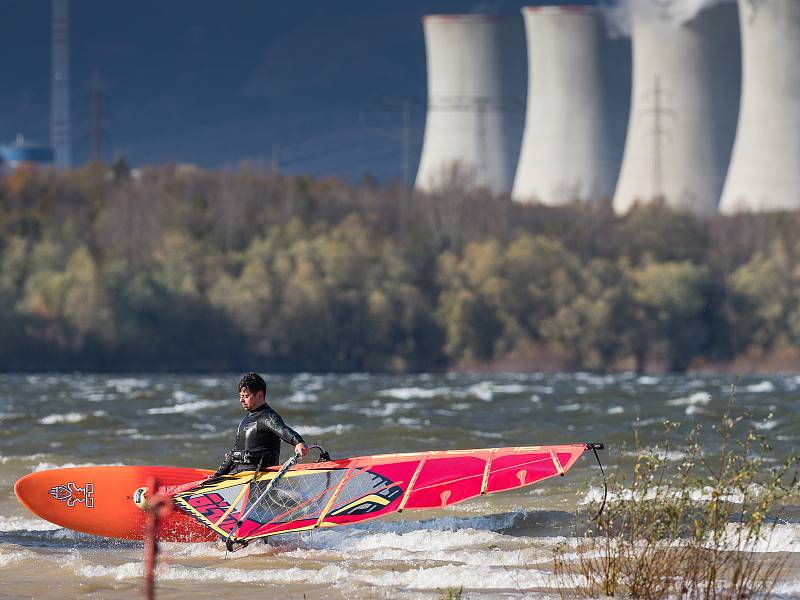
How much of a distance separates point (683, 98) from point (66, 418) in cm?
3512

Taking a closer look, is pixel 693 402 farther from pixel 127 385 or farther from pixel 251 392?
pixel 251 392

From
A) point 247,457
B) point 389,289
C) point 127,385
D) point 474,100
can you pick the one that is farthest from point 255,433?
point 474,100

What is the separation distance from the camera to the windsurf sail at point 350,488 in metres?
14.4

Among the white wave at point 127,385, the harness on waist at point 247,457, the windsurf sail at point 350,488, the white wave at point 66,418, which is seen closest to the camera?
the windsurf sail at point 350,488

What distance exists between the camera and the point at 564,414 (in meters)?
32.8

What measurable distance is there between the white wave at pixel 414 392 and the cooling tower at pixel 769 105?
17.7 m

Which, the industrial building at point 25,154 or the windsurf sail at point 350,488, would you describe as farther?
the industrial building at point 25,154

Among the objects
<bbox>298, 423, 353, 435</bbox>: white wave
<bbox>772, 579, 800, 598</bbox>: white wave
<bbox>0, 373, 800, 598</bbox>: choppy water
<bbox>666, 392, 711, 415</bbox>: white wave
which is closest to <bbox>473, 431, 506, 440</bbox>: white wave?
<bbox>0, 373, 800, 598</bbox>: choppy water

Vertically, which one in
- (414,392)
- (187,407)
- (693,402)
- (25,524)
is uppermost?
(25,524)

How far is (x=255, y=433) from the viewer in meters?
14.8

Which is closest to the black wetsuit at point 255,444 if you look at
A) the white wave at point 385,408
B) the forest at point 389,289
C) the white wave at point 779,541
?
the white wave at point 779,541

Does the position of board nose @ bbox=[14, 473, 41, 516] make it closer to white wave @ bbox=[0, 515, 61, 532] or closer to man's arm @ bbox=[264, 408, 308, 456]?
white wave @ bbox=[0, 515, 61, 532]

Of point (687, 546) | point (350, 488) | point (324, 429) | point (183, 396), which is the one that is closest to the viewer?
point (687, 546)

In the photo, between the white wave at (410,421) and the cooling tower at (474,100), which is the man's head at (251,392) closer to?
the white wave at (410,421)
